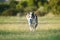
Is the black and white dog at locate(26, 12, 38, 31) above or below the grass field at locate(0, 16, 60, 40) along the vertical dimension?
above

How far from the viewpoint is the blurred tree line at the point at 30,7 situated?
33.5 meters

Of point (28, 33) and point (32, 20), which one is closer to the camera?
point (28, 33)

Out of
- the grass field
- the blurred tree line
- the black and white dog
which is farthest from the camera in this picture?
the blurred tree line

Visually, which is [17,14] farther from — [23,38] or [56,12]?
[23,38]

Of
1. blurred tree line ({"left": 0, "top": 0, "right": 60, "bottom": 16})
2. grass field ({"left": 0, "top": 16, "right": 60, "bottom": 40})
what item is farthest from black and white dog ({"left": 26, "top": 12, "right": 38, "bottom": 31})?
blurred tree line ({"left": 0, "top": 0, "right": 60, "bottom": 16})

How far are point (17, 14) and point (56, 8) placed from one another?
4.56m

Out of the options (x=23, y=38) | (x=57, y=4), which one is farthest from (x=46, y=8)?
(x=23, y=38)

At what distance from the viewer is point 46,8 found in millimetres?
35094

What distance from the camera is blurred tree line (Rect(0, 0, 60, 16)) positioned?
33469mm

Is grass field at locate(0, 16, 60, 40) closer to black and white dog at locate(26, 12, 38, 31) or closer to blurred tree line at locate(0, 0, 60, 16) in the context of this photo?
black and white dog at locate(26, 12, 38, 31)

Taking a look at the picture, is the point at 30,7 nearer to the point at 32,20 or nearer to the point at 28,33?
the point at 32,20

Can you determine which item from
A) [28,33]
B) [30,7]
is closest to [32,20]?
[28,33]

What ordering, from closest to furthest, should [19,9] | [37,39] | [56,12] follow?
[37,39] < [56,12] < [19,9]

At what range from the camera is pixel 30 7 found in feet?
119
